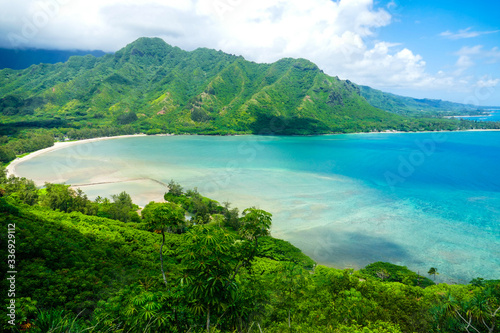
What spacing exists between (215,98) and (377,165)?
5697 inches

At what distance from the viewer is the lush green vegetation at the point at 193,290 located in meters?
7.62

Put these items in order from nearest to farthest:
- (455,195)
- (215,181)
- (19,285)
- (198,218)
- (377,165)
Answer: (19,285), (198,218), (455,195), (215,181), (377,165)

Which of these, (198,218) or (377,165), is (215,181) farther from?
(377,165)

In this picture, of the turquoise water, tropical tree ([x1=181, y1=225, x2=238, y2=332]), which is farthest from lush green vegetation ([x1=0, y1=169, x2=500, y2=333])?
the turquoise water

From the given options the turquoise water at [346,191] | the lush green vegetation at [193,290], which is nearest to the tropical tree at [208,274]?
the lush green vegetation at [193,290]

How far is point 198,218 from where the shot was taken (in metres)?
36.0

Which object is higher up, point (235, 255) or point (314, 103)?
point (314, 103)

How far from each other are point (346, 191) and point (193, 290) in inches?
2114

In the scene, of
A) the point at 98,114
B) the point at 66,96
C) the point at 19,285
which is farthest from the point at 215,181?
the point at 66,96

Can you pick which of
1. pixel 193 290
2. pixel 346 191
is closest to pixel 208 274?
pixel 193 290

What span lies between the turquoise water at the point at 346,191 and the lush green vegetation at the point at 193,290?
939 cm

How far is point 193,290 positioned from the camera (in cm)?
746

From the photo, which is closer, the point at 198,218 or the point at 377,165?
the point at 198,218

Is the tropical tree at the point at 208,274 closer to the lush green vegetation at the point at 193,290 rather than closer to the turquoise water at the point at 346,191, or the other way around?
the lush green vegetation at the point at 193,290
